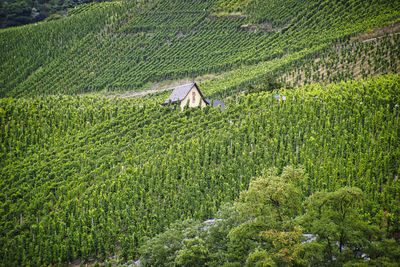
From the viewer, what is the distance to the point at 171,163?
34312mm

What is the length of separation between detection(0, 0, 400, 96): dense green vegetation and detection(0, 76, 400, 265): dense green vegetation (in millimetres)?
24252

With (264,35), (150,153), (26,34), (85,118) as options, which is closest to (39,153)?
(85,118)

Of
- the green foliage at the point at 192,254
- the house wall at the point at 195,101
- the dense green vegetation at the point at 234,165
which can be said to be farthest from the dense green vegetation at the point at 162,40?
the green foliage at the point at 192,254

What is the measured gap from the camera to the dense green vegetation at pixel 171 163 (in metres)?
28.7

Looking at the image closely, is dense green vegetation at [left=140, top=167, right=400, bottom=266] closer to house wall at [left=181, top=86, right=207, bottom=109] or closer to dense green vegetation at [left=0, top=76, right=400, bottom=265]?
dense green vegetation at [left=0, top=76, right=400, bottom=265]

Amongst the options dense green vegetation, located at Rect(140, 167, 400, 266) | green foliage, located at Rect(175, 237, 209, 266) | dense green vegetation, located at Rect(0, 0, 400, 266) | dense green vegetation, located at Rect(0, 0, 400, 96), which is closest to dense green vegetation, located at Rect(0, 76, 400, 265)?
dense green vegetation, located at Rect(0, 0, 400, 266)

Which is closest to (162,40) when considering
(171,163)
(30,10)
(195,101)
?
(195,101)

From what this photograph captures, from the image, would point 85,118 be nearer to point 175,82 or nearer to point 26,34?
point 175,82

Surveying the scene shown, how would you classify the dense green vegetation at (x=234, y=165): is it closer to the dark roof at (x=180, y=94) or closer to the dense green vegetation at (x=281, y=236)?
the dense green vegetation at (x=281, y=236)

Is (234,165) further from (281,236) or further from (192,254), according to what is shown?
(281,236)

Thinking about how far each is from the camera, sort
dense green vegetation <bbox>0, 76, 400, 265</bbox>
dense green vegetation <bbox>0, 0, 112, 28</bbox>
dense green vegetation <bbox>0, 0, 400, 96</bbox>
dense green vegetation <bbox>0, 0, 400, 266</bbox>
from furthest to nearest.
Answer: dense green vegetation <bbox>0, 0, 112, 28</bbox>
dense green vegetation <bbox>0, 0, 400, 96</bbox>
dense green vegetation <bbox>0, 76, 400, 265</bbox>
dense green vegetation <bbox>0, 0, 400, 266</bbox>

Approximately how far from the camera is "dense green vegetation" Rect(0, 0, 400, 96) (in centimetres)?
6756

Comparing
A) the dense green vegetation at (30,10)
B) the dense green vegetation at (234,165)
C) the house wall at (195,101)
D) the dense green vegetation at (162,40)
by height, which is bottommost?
the dense green vegetation at (234,165)

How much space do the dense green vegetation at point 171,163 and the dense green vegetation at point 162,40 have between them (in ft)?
79.6
